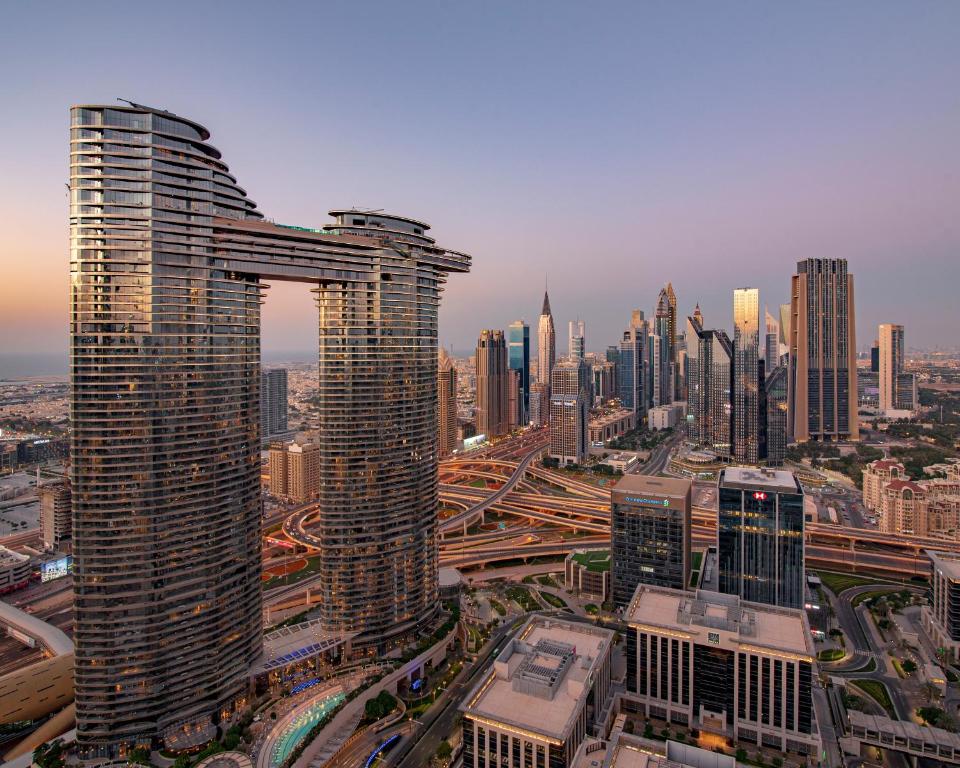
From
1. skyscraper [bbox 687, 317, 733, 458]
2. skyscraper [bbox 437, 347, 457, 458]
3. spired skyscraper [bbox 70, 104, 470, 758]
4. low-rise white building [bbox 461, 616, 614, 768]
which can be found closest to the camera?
low-rise white building [bbox 461, 616, 614, 768]

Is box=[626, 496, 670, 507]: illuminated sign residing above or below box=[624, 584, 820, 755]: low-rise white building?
above

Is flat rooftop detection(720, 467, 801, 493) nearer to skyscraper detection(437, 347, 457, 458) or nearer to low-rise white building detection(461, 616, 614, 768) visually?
low-rise white building detection(461, 616, 614, 768)

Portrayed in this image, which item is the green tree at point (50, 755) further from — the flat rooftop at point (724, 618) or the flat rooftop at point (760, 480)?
the flat rooftop at point (760, 480)

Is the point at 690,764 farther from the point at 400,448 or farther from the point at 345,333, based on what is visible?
the point at 345,333

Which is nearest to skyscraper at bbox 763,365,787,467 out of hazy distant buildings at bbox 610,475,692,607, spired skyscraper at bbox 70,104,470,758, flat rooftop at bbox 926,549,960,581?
flat rooftop at bbox 926,549,960,581

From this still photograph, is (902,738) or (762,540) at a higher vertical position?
(762,540)

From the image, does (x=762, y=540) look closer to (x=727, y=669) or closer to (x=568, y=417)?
Result: (x=727, y=669)

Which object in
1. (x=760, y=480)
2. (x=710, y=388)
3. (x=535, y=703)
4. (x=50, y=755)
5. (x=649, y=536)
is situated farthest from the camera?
(x=710, y=388)

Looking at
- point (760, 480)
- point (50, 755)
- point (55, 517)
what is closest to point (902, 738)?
point (760, 480)
